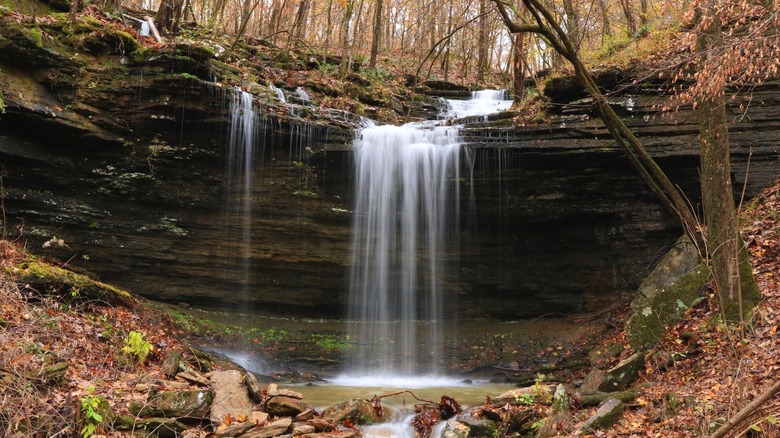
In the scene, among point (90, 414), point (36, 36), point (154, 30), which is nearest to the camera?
point (90, 414)

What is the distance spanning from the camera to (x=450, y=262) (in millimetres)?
12102

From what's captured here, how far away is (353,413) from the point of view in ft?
22.1

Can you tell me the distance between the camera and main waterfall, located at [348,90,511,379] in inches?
452

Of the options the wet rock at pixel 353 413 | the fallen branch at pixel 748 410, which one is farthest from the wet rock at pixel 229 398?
the fallen branch at pixel 748 410

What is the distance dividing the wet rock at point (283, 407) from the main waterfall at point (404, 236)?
4.64 metres

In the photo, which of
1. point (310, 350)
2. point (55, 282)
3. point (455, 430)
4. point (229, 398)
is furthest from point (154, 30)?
point (455, 430)

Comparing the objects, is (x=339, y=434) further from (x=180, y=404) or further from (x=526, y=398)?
(x=526, y=398)

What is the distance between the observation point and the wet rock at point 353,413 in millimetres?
6652

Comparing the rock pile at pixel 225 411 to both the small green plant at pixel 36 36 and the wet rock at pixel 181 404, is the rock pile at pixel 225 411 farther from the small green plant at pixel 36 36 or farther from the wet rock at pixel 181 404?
the small green plant at pixel 36 36

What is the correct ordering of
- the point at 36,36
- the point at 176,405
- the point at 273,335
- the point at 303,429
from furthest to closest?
1. the point at 273,335
2. the point at 36,36
3. the point at 303,429
4. the point at 176,405

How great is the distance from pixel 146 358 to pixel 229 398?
1.74 m

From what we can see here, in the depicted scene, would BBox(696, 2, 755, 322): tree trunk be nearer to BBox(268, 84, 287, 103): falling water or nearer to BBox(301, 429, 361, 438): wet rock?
BBox(301, 429, 361, 438): wet rock

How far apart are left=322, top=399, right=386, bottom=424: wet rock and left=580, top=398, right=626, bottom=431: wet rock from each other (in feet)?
8.95

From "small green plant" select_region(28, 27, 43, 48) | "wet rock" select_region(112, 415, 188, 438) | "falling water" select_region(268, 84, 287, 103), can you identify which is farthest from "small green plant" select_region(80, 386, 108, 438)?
"falling water" select_region(268, 84, 287, 103)
